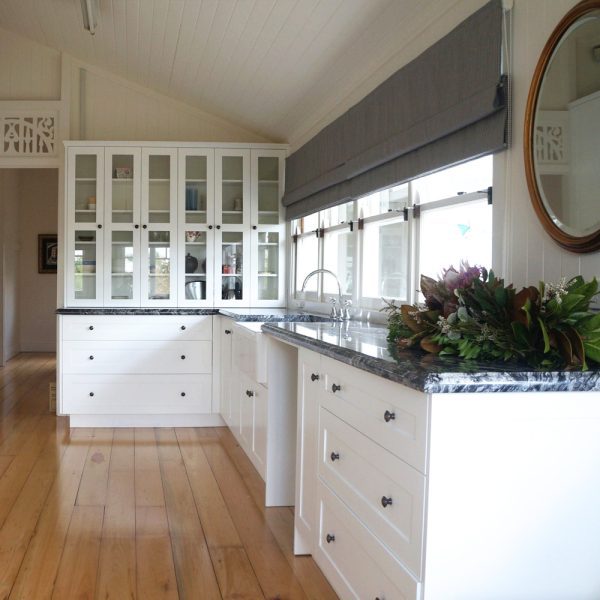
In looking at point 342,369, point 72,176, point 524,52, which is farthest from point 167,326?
point 524,52

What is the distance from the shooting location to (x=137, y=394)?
16.7ft

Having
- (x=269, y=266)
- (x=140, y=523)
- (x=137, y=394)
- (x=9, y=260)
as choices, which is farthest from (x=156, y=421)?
(x=9, y=260)

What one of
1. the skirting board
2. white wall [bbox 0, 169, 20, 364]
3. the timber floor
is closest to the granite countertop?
the timber floor

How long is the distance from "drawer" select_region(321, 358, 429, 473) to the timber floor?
31.0 inches

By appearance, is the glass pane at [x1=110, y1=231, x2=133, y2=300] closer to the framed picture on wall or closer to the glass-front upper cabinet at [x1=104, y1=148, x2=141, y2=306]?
the glass-front upper cabinet at [x1=104, y1=148, x2=141, y2=306]

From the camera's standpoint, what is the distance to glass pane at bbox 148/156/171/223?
5.37 metres

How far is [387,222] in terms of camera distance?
3.52 meters

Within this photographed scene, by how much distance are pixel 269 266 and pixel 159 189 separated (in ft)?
3.48

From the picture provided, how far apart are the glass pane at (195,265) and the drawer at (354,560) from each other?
3.22m

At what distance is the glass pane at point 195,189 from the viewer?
17.6 feet

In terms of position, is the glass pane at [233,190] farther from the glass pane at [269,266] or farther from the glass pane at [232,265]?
the glass pane at [269,266]

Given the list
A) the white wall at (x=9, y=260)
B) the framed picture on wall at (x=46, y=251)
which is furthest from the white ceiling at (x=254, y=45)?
the framed picture on wall at (x=46, y=251)

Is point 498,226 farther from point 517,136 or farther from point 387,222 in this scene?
point 387,222

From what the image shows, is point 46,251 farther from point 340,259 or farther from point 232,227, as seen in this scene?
point 340,259
